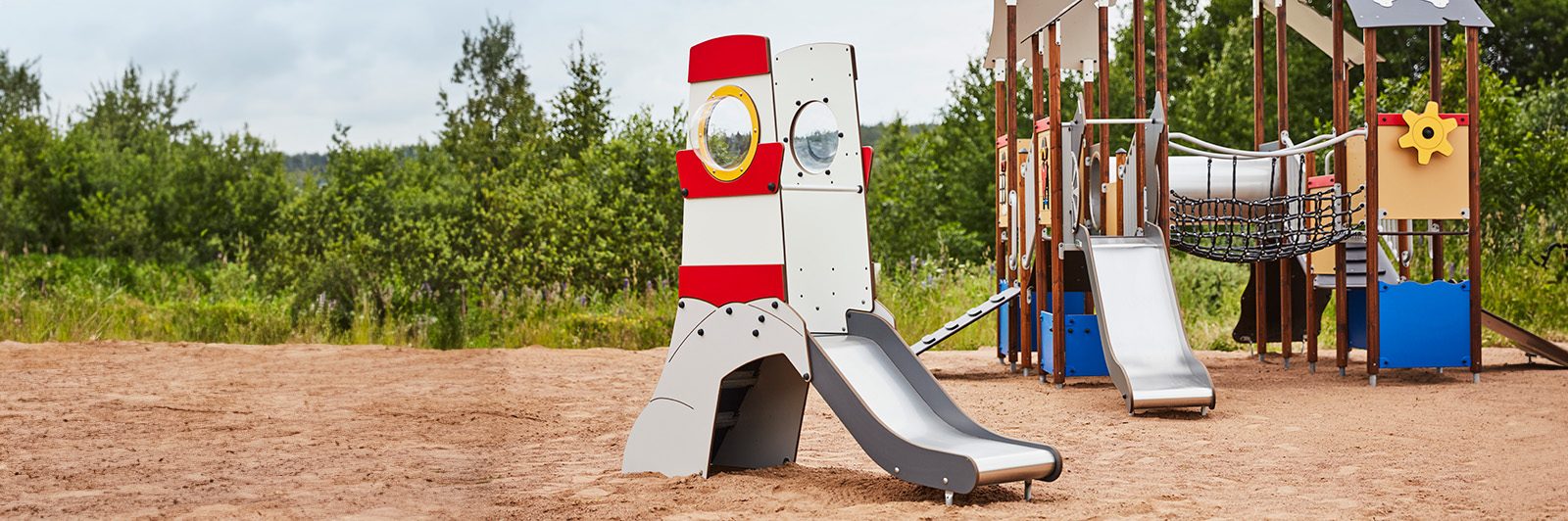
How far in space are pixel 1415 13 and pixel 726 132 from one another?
554 centimetres

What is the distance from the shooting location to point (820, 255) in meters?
4.42

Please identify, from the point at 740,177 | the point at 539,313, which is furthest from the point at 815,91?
the point at 539,313

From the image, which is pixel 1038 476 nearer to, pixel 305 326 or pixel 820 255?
pixel 820 255

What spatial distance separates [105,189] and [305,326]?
14.7 metres

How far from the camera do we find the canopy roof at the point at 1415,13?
733 cm

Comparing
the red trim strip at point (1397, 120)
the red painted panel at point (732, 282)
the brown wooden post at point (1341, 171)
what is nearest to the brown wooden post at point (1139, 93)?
the brown wooden post at point (1341, 171)

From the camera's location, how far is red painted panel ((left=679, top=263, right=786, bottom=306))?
4.21 meters

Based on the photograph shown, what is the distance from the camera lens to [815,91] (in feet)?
14.4

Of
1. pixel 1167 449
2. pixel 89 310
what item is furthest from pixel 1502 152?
pixel 89 310

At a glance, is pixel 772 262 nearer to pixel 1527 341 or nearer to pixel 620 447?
pixel 620 447

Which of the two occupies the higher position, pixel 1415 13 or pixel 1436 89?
pixel 1415 13

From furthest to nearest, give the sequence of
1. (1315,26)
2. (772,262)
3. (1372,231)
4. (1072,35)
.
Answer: (1315,26) → (1072,35) → (1372,231) → (772,262)

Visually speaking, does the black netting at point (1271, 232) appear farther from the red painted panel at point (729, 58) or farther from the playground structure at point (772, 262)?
the red painted panel at point (729, 58)

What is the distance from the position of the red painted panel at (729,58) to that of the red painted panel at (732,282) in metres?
0.74
